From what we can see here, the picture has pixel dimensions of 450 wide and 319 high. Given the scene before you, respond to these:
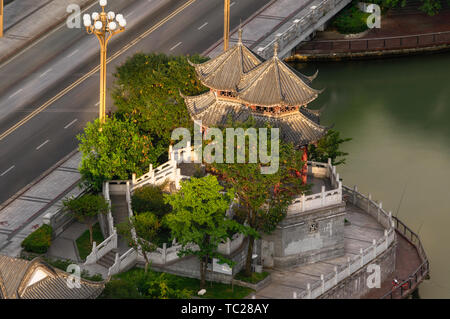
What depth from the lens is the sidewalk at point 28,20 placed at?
141 metres

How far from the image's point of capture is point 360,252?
105062 millimetres

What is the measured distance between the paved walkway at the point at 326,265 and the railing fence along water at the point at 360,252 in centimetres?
62

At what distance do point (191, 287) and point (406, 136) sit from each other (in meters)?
42.4

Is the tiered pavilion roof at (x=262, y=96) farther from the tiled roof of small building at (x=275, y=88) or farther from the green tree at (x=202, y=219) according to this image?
the green tree at (x=202, y=219)

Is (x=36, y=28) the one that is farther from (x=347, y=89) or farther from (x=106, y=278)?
(x=106, y=278)

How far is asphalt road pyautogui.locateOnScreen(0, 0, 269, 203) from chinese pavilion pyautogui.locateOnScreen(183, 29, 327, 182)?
18.8 m

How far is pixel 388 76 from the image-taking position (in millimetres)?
151875

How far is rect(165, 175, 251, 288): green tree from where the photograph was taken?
99.3 m

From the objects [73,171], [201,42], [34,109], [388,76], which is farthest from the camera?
[388,76]

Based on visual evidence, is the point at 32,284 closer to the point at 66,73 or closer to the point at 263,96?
the point at 263,96

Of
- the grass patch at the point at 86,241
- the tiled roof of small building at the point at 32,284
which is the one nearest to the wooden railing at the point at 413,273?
the grass patch at the point at 86,241

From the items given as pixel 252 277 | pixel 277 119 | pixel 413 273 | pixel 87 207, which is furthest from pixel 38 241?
pixel 413 273

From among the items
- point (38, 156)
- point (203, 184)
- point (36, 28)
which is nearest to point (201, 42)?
point (36, 28)

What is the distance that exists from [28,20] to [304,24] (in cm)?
2872
